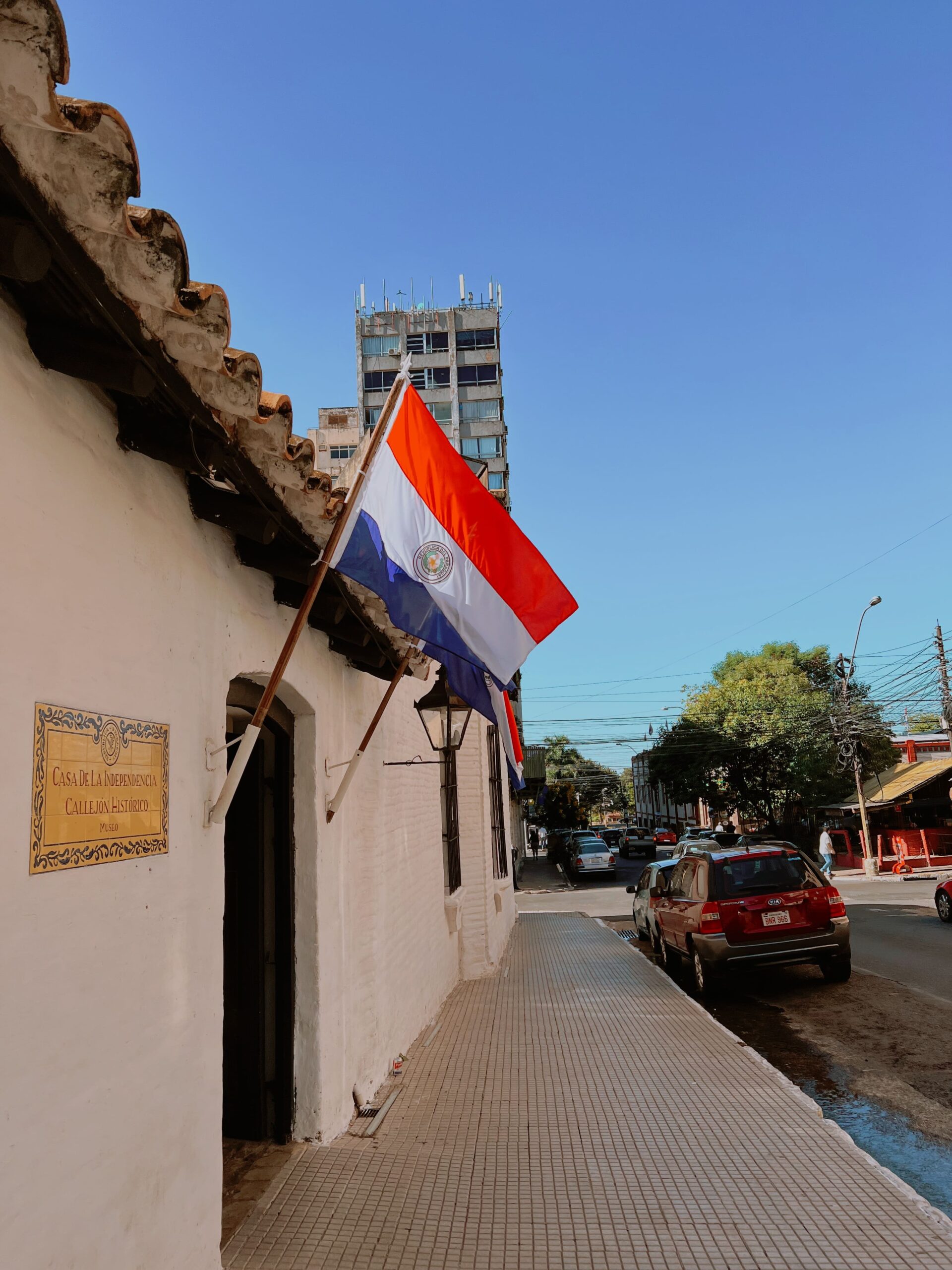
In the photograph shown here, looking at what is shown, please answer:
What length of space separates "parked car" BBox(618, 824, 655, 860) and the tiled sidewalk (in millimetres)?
42513

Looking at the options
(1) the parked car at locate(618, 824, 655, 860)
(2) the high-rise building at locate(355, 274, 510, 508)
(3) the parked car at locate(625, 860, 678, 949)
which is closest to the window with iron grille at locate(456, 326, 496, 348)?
(2) the high-rise building at locate(355, 274, 510, 508)

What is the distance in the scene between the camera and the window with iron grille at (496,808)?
13.2 meters

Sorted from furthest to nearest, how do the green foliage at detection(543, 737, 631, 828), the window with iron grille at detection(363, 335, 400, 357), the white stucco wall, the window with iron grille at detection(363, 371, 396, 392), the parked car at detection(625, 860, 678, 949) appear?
1. the green foliage at detection(543, 737, 631, 828)
2. the window with iron grille at detection(363, 335, 400, 357)
3. the window with iron grille at detection(363, 371, 396, 392)
4. the parked car at detection(625, 860, 678, 949)
5. the white stucco wall

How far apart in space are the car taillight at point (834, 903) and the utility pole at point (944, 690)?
22595 millimetres

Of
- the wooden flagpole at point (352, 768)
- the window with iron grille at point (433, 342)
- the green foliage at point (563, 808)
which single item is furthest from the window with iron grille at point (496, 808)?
the window with iron grille at point (433, 342)

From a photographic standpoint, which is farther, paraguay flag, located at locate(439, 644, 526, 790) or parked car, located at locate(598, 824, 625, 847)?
parked car, located at locate(598, 824, 625, 847)

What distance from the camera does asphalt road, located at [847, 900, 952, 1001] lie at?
1018 centimetres

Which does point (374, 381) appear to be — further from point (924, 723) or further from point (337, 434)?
point (924, 723)

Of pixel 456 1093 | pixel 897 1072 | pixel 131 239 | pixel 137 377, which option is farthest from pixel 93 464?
pixel 897 1072

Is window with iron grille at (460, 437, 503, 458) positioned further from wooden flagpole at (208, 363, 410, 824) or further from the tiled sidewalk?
wooden flagpole at (208, 363, 410, 824)

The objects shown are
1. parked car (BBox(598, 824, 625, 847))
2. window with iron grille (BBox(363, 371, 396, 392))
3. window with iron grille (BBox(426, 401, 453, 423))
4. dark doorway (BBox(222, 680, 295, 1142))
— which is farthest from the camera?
window with iron grille (BBox(426, 401, 453, 423))

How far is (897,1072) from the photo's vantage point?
21.9 ft

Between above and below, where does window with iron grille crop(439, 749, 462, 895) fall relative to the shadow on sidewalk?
above

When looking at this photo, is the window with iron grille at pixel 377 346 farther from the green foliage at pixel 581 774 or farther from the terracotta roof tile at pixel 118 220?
the terracotta roof tile at pixel 118 220
